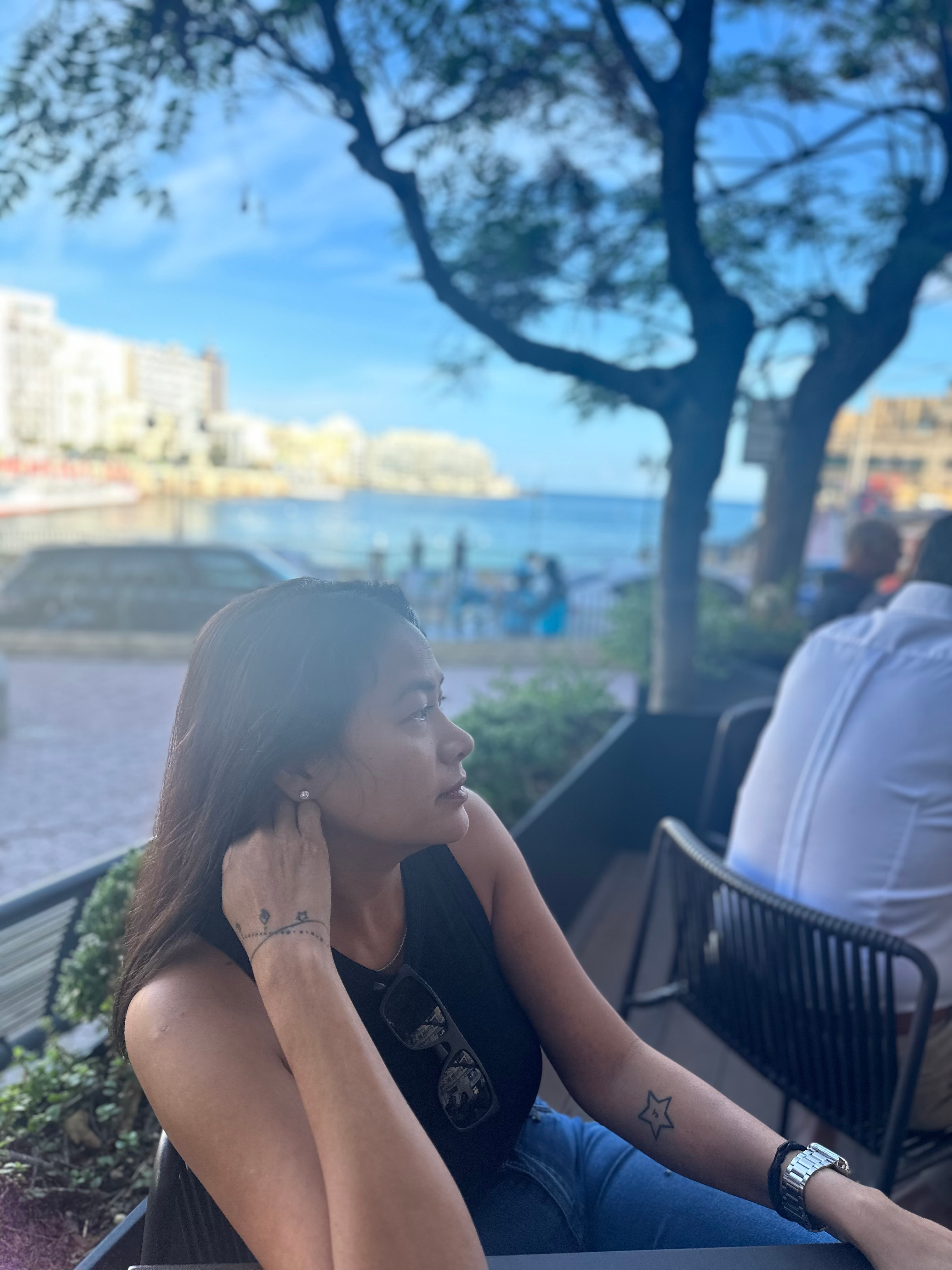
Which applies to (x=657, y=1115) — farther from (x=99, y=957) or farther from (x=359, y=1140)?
(x=99, y=957)

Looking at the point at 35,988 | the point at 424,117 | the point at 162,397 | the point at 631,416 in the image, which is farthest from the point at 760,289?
the point at 162,397

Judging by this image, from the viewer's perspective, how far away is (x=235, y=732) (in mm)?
1073

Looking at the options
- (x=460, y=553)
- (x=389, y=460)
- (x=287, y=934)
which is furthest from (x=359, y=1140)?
(x=389, y=460)

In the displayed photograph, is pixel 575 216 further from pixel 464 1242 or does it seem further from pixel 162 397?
pixel 162 397

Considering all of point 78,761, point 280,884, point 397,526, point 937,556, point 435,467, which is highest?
point 435,467

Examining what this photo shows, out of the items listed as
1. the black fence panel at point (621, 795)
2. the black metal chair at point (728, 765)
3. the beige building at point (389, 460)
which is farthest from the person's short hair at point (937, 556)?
the beige building at point (389, 460)

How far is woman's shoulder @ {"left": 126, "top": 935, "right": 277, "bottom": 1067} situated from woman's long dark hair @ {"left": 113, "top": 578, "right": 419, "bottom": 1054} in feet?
0.09

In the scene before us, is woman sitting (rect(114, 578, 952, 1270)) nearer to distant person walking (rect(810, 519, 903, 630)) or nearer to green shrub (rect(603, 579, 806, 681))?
distant person walking (rect(810, 519, 903, 630))

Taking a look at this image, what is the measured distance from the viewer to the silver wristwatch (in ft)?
3.61

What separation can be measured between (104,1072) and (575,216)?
516 centimetres

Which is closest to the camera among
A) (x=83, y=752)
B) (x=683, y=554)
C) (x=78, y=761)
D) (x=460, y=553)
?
(x=683, y=554)

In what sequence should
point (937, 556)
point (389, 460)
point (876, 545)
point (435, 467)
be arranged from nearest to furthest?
point (937, 556) → point (876, 545) → point (389, 460) → point (435, 467)

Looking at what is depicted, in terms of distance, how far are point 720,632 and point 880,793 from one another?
14.3 ft

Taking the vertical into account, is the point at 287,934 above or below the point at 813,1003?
above
